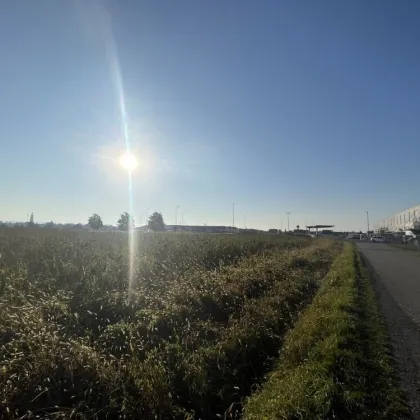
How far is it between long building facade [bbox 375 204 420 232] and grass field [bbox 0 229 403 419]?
82.6 m

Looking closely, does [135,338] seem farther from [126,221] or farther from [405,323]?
[126,221]

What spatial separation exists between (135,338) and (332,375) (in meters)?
2.96

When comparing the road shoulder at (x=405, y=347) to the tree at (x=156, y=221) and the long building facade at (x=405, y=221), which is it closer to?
the long building facade at (x=405, y=221)

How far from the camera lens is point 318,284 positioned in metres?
12.4

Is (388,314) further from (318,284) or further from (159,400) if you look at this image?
(159,400)

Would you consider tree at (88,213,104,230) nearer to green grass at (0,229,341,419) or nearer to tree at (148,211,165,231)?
tree at (148,211,165,231)

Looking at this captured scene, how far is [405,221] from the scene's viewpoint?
109500mm

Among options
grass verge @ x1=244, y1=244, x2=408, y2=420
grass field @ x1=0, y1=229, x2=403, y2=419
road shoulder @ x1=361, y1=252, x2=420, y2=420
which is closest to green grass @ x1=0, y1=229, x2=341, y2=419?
grass field @ x1=0, y1=229, x2=403, y2=419

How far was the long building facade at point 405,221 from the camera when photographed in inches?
3681

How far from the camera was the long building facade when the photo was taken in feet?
307

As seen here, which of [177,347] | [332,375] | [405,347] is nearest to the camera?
[332,375]

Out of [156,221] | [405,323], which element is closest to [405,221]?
[156,221]

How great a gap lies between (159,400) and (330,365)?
89.5 inches

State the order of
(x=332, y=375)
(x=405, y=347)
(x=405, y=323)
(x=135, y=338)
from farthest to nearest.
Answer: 1. (x=405, y=323)
2. (x=405, y=347)
3. (x=135, y=338)
4. (x=332, y=375)
